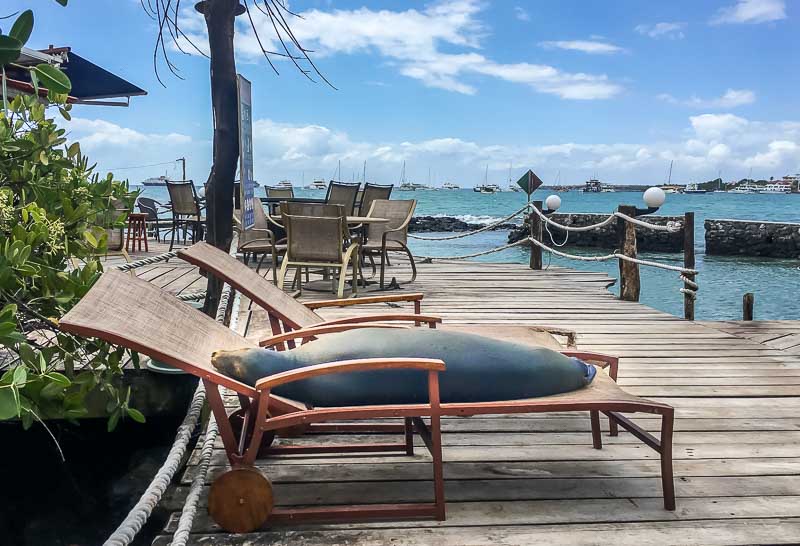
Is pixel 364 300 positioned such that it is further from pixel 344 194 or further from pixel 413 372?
pixel 344 194

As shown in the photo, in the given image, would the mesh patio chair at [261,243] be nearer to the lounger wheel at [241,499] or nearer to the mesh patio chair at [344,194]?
the mesh patio chair at [344,194]

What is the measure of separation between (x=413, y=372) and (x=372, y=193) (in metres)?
6.60

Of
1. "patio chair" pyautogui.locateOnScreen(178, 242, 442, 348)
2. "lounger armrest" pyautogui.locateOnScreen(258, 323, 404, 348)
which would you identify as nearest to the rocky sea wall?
"patio chair" pyautogui.locateOnScreen(178, 242, 442, 348)

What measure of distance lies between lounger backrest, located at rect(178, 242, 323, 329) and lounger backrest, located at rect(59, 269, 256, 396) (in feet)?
1.46

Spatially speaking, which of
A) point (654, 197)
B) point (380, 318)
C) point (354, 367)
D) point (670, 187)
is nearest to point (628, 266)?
point (654, 197)

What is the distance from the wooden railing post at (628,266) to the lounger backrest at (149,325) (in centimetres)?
479

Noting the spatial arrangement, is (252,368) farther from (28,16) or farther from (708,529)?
(708,529)

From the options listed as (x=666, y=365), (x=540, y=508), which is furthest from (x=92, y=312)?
(x=666, y=365)

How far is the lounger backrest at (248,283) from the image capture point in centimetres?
279

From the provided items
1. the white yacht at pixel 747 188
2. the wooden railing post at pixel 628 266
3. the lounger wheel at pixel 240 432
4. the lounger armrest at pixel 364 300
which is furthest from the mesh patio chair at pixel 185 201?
the white yacht at pixel 747 188

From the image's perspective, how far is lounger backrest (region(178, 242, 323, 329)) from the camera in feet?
9.14

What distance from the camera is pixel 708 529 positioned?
6.59 ft

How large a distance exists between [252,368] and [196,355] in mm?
180

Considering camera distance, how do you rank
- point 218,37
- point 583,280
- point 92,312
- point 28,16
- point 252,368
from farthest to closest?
point 583,280, point 218,37, point 252,368, point 92,312, point 28,16
